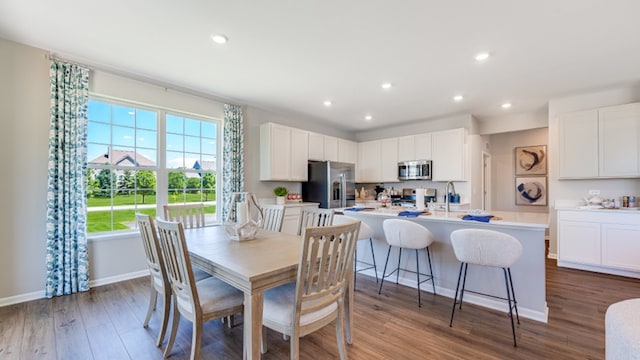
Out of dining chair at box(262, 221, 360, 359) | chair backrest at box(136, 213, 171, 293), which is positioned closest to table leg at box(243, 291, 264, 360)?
dining chair at box(262, 221, 360, 359)

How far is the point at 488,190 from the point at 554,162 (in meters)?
1.97

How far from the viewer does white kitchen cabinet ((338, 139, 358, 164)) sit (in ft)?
20.0

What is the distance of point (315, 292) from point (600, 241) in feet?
14.4

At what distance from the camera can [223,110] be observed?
444cm

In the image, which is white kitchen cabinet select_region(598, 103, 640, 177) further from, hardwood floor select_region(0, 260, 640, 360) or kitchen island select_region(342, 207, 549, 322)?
kitchen island select_region(342, 207, 549, 322)

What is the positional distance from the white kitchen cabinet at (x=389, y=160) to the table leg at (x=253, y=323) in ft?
16.3

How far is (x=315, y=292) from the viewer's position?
166cm

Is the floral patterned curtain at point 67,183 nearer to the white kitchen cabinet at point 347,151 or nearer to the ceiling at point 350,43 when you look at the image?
the ceiling at point 350,43

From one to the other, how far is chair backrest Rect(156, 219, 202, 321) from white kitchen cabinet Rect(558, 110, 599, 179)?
212 inches

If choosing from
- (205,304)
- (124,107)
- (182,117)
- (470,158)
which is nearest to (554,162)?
(470,158)

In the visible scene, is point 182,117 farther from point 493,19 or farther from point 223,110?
point 493,19

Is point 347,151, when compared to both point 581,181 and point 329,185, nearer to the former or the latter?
point 329,185

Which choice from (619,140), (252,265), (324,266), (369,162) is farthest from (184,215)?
(619,140)

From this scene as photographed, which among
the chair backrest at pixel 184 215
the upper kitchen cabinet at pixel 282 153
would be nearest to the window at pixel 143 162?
the upper kitchen cabinet at pixel 282 153
